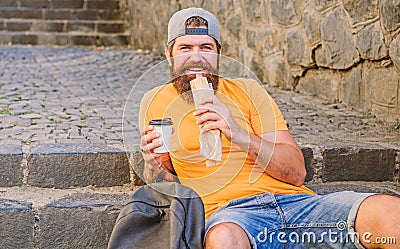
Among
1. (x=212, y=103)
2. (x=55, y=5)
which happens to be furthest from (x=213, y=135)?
(x=55, y=5)

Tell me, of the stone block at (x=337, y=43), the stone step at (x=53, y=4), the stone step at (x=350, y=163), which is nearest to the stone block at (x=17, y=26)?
the stone step at (x=53, y=4)

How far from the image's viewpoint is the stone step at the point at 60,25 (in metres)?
9.41

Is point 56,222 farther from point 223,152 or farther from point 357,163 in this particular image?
point 357,163

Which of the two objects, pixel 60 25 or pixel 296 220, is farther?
pixel 60 25

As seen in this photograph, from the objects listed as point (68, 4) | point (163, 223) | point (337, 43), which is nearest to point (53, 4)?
point (68, 4)

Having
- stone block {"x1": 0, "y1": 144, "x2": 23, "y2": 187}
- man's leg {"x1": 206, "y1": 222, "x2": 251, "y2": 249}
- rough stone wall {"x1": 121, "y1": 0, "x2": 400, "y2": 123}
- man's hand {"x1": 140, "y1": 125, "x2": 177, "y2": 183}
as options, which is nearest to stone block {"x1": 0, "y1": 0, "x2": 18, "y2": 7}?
rough stone wall {"x1": 121, "y1": 0, "x2": 400, "y2": 123}

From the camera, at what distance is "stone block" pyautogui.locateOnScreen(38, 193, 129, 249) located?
108 inches

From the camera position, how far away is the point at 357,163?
3275 millimetres

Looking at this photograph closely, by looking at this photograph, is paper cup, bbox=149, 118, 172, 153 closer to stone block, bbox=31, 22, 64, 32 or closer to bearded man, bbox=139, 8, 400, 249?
bearded man, bbox=139, 8, 400, 249

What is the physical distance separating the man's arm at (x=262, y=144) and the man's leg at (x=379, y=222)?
1.04ft

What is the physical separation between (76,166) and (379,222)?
4.28 feet

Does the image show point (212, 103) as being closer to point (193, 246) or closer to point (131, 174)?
point (193, 246)

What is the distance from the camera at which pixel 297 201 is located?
2480mm

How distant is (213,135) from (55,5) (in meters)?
7.85
